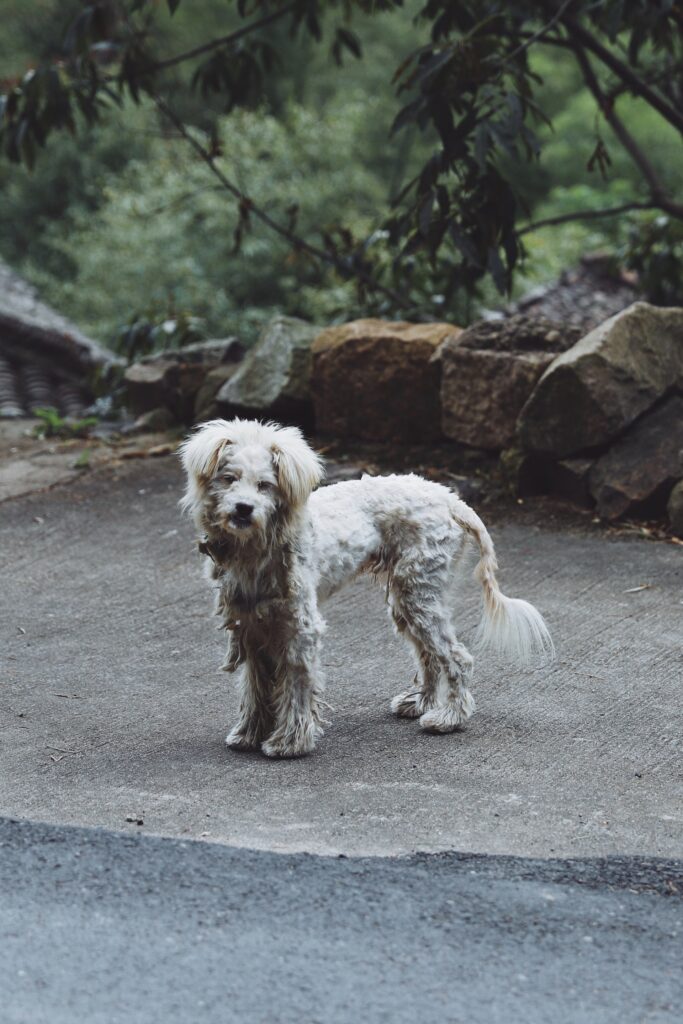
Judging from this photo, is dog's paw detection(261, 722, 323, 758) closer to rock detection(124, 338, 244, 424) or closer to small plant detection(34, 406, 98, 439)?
rock detection(124, 338, 244, 424)

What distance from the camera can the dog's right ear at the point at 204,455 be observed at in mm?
4668

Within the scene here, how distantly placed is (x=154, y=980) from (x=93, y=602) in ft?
→ 12.5

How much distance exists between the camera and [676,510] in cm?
784

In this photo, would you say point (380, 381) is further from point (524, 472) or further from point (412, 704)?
point (412, 704)

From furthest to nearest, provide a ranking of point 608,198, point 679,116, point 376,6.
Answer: point 608,198 → point 679,116 → point 376,6

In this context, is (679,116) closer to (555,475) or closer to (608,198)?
(555,475)

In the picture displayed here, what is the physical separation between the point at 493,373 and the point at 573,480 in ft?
2.96

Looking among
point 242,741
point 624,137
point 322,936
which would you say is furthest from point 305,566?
point 624,137

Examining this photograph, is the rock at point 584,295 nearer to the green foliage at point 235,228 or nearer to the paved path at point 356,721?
the green foliage at point 235,228

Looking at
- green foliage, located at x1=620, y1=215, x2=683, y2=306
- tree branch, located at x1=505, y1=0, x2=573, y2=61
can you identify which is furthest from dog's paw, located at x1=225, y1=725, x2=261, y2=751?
green foliage, located at x1=620, y1=215, x2=683, y2=306

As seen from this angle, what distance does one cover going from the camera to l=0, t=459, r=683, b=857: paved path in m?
4.42

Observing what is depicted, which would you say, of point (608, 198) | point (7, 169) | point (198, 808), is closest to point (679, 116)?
point (198, 808)

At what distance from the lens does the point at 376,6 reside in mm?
9953

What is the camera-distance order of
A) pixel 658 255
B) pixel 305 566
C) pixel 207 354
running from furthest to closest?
pixel 658 255, pixel 207 354, pixel 305 566
